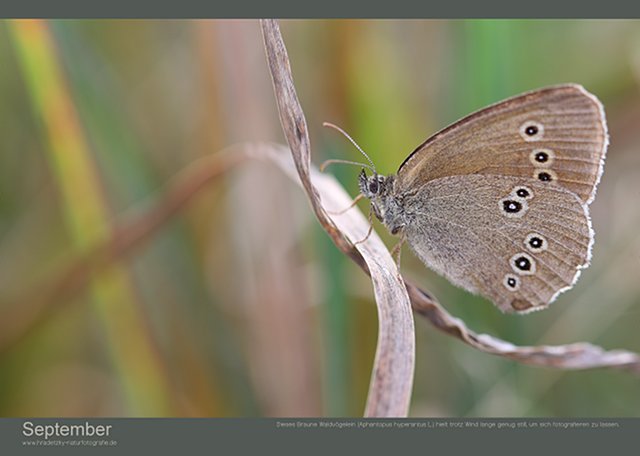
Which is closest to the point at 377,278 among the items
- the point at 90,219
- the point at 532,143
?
the point at 532,143

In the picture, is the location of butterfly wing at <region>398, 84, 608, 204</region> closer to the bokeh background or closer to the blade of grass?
the bokeh background

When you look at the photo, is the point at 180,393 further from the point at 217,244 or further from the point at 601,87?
the point at 601,87

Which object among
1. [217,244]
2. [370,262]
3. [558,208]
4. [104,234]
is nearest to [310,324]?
[217,244]

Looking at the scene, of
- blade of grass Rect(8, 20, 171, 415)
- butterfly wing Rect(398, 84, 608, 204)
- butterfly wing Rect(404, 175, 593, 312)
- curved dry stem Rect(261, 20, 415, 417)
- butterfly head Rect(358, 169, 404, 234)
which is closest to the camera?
curved dry stem Rect(261, 20, 415, 417)

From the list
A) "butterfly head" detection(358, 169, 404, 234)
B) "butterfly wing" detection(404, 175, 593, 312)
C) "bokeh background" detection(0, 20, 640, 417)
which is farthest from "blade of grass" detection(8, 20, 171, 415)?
"butterfly wing" detection(404, 175, 593, 312)

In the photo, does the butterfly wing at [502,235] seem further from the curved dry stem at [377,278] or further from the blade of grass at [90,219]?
the blade of grass at [90,219]

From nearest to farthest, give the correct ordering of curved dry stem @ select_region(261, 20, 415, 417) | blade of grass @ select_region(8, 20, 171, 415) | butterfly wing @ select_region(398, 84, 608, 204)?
1. curved dry stem @ select_region(261, 20, 415, 417)
2. butterfly wing @ select_region(398, 84, 608, 204)
3. blade of grass @ select_region(8, 20, 171, 415)

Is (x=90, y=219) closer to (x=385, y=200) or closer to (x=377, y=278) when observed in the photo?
(x=385, y=200)
